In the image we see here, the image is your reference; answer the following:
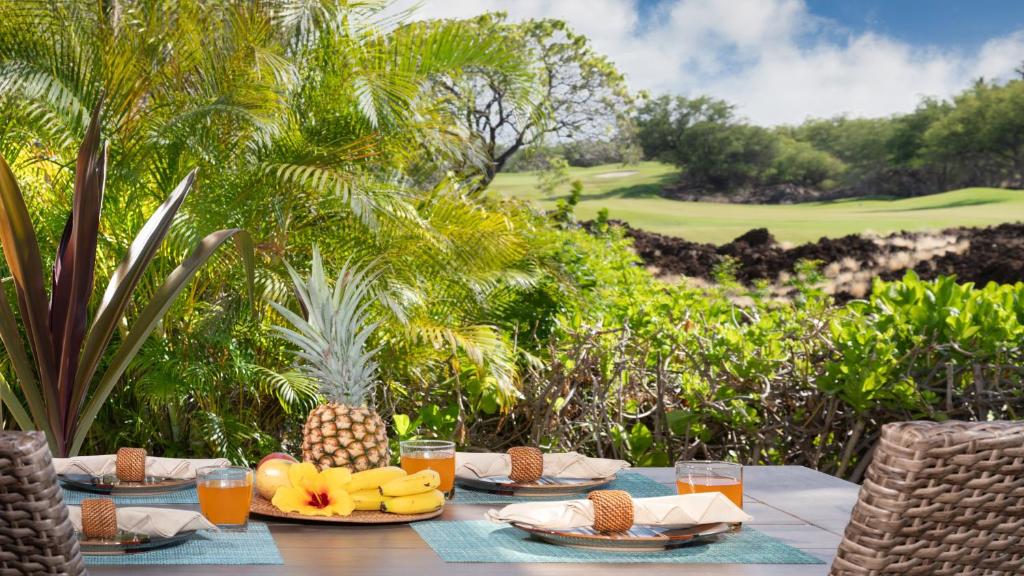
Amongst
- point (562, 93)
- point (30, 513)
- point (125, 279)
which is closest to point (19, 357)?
point (125, 279)

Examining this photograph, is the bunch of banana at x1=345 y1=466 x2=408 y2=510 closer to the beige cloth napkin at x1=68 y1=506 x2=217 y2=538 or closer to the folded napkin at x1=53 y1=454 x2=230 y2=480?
the beige cloth napkin at x1=68 y1=506 x2=217 y2=538

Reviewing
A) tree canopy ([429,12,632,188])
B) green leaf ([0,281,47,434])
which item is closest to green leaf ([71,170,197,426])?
green leaf ([0,281,47,434])

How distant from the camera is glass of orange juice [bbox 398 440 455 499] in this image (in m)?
1.89

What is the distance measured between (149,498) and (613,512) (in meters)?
0.81

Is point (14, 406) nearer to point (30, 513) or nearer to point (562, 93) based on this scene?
point (30, 513)

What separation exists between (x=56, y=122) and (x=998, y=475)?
3917mm

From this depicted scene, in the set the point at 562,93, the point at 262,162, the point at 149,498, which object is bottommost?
the point at 149,498

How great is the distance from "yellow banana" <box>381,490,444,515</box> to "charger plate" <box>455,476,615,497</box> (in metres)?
0.24

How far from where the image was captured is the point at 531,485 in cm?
198

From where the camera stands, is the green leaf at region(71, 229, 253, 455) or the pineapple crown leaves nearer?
the pineapple crown leaves

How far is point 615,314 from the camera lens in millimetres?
4688

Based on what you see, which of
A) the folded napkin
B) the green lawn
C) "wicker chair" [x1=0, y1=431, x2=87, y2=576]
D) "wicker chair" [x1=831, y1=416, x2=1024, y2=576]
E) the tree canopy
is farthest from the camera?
the tree canopy

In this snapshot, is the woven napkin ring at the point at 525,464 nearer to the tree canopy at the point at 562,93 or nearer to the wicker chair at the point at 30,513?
the wicker chair at the point at 30,513

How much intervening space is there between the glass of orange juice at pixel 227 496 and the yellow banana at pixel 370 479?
0.17 metres
